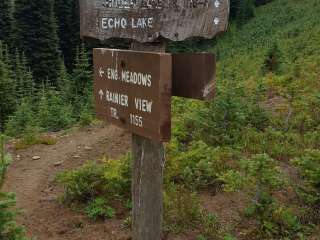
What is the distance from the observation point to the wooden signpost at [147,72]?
10.00ft

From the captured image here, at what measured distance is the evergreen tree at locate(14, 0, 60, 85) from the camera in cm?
3575

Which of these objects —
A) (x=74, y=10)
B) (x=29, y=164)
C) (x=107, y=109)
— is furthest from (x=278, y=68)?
(x=74, y=10)

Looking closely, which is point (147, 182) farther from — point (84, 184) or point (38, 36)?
point (38, 36)

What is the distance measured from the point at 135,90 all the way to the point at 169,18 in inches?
21.3

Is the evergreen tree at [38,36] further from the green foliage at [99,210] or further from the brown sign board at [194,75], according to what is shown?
the brown sign board at [194,75]

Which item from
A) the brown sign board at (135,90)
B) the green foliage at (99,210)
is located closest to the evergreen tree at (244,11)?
the green foliage at (99,210)

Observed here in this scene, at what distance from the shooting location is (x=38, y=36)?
3700 centimetres

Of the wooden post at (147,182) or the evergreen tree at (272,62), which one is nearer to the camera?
the wooden post at (147,182)

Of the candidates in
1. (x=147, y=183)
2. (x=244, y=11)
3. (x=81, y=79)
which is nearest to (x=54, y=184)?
(x=147, y=183)

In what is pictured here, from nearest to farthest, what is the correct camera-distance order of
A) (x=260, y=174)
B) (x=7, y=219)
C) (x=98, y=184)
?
(x=7, y=219), (x=260, y=174), (x=98, y=184)

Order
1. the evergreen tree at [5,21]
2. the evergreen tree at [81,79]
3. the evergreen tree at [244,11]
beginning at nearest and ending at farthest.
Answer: the evergreen tree at [81,79], the evergreen tree at [5,21], the evergreen tree at [244,11]

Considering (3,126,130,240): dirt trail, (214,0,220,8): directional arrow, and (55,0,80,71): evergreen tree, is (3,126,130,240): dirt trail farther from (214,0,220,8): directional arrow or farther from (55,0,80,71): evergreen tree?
(55,0,80,71): evergreen tree

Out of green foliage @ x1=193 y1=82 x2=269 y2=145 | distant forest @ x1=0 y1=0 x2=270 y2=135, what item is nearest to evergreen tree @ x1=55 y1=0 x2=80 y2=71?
distant forest @ x1=0 y1=0 x2=270 y2=135

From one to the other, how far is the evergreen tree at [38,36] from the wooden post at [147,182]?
1264 inches
